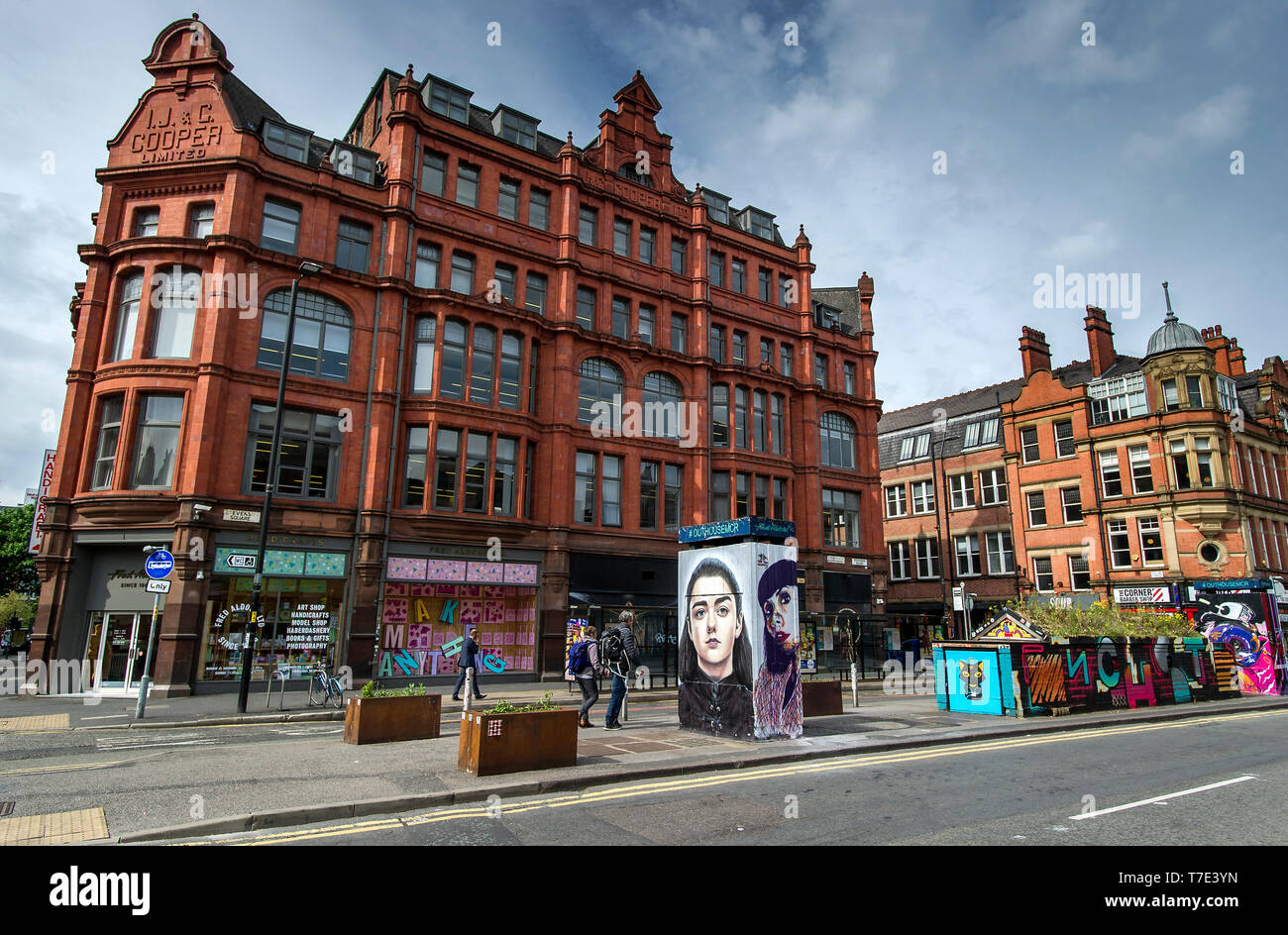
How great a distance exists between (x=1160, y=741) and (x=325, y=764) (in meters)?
14.1

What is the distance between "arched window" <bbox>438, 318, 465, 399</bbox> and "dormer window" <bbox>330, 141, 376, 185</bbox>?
5.90 m

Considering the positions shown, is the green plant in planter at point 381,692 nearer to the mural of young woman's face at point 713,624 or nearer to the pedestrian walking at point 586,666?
the pedestrian walking at point 586,666

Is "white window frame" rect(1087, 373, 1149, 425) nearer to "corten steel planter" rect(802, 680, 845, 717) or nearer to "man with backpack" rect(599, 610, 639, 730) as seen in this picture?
"corten steel planter" rect(802, 680, 845, 717)

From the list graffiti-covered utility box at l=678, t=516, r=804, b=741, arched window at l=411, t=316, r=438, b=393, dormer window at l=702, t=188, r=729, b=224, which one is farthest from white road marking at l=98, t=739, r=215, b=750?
dormer window at l=702, t=188, r=729, b=224

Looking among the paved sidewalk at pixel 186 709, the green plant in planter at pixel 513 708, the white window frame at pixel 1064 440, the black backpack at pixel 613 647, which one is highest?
the white window frame at pixel 1064 440

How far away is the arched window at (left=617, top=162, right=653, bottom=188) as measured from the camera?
1266 inches

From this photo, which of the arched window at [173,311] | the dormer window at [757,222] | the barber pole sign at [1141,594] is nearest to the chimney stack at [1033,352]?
the barber pole sign at [1141,594]

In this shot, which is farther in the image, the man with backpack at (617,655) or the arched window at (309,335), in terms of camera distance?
the arched window at (309,335)

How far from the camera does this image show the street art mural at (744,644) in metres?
12.0

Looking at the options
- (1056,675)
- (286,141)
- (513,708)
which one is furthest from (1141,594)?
(286,141)

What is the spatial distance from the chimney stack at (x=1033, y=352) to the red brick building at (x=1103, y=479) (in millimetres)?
99

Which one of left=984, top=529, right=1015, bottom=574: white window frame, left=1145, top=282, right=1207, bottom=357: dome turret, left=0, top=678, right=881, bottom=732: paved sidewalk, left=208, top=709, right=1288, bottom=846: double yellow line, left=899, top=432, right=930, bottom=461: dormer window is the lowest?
left=0, top=678, right=881, bottom=732: paved sidewalk
